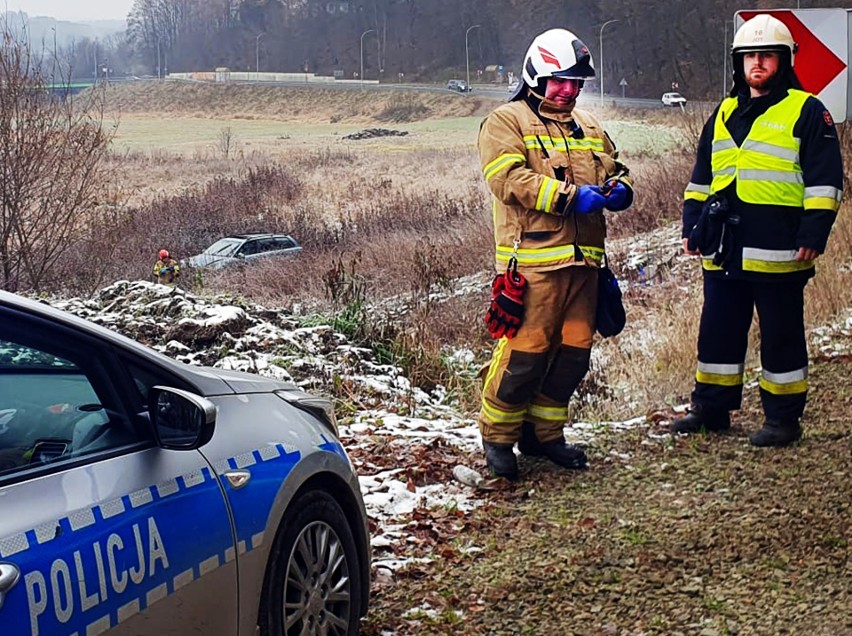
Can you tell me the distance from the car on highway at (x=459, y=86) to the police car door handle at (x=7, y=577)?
72.2 metres

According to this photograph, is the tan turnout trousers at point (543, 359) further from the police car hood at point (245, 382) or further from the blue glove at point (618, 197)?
the police car hood at point (245, 382)

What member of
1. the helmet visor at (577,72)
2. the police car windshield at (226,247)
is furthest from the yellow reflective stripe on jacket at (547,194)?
the police car windshield at (226,247)

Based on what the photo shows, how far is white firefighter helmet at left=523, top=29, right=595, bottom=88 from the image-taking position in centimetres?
552

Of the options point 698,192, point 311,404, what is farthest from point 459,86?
point 311,404

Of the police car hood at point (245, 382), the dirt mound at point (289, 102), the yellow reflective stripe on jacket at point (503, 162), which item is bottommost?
the police car hood at point (245, 382)

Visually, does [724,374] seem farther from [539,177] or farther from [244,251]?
[244,251]

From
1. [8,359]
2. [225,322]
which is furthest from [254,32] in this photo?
[8,359]

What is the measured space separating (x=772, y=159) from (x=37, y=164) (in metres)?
12.3

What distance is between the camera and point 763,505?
17.1 ft

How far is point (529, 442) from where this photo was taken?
6.11 m

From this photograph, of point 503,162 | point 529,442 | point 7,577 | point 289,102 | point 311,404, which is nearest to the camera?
point 7,577

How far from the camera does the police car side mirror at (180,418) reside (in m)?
2.93

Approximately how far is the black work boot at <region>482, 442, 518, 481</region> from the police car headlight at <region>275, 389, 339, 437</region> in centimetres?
183

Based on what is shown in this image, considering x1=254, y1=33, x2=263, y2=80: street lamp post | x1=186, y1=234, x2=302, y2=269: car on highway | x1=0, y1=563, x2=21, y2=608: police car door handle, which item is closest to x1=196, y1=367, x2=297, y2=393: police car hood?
x1=0, y1=563, x2=21, y2=608: police car door handle
